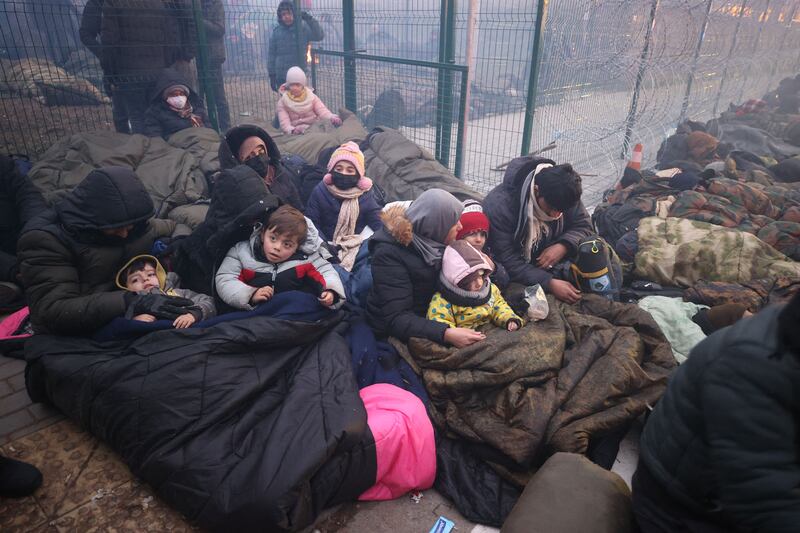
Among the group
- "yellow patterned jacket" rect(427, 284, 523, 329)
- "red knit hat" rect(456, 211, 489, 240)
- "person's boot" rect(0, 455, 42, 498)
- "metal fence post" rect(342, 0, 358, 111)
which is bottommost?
"person's boot" rect(0, 455, 42, 498)

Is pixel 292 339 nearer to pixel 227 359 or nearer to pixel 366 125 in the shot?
pixel 227 359

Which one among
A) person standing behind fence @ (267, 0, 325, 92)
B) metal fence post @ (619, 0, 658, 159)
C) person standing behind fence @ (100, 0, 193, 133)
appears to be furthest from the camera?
person standing behind fence @ (267, 0, 325, 92)

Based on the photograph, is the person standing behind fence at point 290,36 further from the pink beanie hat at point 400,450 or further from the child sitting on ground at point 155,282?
the pink beanie hat at point 400,450

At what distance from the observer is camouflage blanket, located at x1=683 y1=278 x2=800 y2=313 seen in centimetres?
332

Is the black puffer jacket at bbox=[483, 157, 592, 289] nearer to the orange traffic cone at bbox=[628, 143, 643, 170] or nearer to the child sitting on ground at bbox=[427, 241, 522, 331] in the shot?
the child sitting on ground at bbox=[427, 241, 522, 331]

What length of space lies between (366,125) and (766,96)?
1083 centimetres

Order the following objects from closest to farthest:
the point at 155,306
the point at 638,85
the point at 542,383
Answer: the point at 542,383 → the point at 155,306 → the point at 638,85

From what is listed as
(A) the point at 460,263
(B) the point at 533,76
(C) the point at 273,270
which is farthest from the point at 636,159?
(C) the point at 273,270

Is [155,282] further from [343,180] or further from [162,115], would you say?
[162,115]

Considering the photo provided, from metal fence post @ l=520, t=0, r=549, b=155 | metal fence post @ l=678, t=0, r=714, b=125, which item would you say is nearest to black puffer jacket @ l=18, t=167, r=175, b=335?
metal fence post @ l=520, t=0, r=549, b=155

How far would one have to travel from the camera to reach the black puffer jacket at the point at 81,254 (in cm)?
273

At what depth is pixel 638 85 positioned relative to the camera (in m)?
6.47

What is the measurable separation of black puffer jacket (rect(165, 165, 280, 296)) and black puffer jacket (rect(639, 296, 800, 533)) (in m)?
2.48

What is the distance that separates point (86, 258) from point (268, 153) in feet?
6.10
